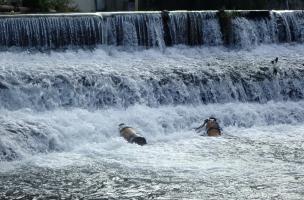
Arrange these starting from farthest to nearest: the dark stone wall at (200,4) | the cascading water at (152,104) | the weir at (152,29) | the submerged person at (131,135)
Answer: the dark stone wall at (200,4) → the weir at (152,29) → the submerged person at (131,135) → the cascading water at (152,104)

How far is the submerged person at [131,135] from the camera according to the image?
11.0m

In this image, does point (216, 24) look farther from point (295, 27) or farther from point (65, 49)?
point (65, 49)

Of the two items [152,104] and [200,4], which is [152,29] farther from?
[200,4]

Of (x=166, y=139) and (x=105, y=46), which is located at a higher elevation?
(x=105, y=46)

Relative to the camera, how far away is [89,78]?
13211mm

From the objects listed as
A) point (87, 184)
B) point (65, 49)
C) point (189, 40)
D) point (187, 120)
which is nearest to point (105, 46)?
point (65, 49)

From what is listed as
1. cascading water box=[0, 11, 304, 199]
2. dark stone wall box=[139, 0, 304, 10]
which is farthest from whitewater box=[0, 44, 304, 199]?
dark stone wall box=[139, 0, 304, 10]

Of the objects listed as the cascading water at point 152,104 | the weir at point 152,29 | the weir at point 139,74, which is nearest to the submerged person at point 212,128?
the cascading water at point 152,104

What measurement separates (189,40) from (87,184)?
9225mm

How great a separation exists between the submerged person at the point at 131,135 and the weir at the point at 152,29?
4.34m

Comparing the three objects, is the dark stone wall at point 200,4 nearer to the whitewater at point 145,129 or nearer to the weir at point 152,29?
the weir at point 152,29

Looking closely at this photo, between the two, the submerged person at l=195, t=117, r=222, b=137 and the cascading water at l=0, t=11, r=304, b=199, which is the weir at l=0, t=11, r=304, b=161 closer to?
the cascading water at l=0, t=11, r=304, b=199

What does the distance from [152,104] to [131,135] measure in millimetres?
2283

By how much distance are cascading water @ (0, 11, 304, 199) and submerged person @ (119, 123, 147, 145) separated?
152mm
